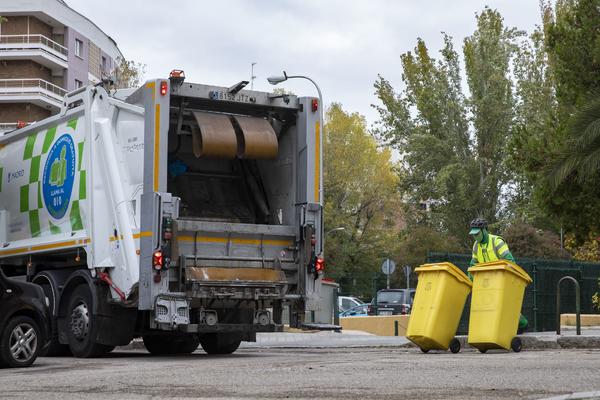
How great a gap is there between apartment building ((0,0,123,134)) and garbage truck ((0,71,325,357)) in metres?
47.5

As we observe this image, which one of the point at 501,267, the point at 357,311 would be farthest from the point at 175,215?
the point at 357,311

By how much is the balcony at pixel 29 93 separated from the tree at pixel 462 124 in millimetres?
21272

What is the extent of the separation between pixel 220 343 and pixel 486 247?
11.9ft

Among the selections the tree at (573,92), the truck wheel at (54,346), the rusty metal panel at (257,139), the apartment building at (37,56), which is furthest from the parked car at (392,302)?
the apartment building at (37,56)

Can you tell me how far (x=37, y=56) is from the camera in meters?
63.1

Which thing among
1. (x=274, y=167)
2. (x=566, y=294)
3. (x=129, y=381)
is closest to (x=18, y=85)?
(x=566, y=294)

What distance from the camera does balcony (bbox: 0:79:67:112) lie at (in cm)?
6259

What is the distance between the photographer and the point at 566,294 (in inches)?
868

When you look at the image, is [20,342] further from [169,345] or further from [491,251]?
[491,251]

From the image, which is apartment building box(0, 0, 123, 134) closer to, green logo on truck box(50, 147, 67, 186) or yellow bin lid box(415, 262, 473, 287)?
green logo on truck box(50, 147, 67, 186)

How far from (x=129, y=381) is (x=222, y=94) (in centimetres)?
537

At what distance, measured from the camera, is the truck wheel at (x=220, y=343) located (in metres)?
15.0

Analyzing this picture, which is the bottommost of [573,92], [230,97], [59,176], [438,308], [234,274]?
[438,308]

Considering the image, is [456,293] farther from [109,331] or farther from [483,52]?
[483,52]
